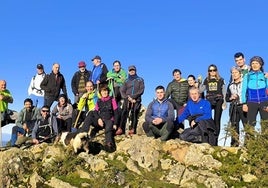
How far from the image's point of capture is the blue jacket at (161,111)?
15.4 metres

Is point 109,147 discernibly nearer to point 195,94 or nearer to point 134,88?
point 134,88

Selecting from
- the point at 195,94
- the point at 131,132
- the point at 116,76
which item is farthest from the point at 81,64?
A: the point at 195,94

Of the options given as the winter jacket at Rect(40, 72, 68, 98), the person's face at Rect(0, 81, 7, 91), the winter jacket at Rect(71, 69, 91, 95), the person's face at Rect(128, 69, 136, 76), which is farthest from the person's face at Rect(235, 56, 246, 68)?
the person's face at Rect(0, 81, 7, 91)

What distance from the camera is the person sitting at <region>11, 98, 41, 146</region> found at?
58.0 feet

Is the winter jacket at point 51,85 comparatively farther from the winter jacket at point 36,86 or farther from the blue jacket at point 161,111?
the blue jacket at point 161,111

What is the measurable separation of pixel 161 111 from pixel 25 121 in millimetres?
6106

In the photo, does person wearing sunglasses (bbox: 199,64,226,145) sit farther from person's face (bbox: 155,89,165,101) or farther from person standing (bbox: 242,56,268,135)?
person's face (bbox: 155,89,165,101)

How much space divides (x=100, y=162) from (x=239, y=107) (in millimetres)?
5420

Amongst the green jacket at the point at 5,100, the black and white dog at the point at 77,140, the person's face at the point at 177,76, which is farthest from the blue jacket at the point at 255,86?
the green jacket at the point at 5,100

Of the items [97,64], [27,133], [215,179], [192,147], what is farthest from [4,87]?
[215,179]

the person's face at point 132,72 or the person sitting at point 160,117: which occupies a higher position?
the person's face at point 132,72

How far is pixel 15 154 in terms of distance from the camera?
15.0 metres

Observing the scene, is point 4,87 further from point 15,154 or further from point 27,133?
point 15,154

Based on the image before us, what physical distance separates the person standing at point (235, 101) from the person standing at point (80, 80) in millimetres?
6771
